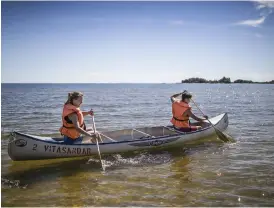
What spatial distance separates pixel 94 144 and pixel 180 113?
3733 mm

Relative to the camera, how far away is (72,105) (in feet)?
27.5

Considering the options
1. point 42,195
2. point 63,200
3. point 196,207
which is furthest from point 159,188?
point 42,195

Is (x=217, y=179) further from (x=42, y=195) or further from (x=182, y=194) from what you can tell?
(x=42, y=195)

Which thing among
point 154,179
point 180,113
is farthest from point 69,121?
point 180,113

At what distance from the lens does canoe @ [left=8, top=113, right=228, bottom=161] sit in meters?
8.20

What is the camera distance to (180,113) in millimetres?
11172

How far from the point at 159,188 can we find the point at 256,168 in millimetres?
3212

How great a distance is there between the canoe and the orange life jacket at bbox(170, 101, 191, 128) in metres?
0.37

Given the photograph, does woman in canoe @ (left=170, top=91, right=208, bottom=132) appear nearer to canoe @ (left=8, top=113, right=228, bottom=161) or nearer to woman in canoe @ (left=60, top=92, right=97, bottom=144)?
canoe @ (left=8, top=113, right=228, bottom=161)

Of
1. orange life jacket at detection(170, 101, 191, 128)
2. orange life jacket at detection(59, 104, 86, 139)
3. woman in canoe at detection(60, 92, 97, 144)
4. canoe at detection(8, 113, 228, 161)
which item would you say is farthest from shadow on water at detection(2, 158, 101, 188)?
orange life jacket at detection(170, 101, 191, 128)

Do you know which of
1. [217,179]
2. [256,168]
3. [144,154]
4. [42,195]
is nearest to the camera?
[42,195]

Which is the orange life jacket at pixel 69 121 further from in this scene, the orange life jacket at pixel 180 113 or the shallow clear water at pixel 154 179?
the orange life jacket at pixel 180 113

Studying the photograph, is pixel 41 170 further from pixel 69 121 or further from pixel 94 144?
pixel 94 144

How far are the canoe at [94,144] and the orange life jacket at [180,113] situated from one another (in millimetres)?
373
